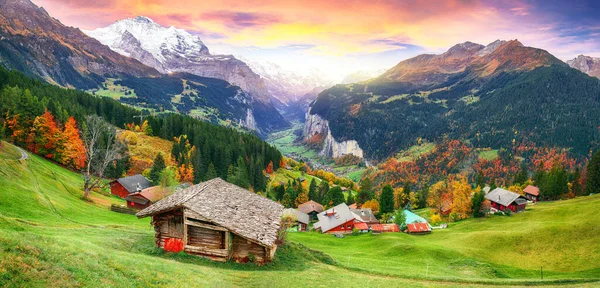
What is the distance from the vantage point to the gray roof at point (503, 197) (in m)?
88.1

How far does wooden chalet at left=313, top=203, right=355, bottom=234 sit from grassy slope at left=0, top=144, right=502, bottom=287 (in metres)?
50.9

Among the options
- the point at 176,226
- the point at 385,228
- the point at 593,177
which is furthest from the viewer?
the point at 593,177

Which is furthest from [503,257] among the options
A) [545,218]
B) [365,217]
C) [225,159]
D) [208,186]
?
[225,159]

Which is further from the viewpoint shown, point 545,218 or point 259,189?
point 259,189

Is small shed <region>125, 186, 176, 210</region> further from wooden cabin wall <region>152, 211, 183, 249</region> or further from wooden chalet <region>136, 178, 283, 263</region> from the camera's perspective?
wooden chalet <region>136, 178, 283, 263</region>

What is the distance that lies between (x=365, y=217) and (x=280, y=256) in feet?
237

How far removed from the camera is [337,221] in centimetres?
8944

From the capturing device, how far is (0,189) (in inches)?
1468

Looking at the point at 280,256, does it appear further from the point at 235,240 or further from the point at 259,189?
the point at 259,189

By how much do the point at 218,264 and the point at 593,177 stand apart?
12132 centimetres

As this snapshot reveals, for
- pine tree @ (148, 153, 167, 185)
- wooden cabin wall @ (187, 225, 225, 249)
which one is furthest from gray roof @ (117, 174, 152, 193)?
wooden cabin wall @ (187, 225, 225, 249)

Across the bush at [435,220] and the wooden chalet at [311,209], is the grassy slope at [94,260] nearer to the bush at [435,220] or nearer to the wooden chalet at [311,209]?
the wooden chalet at [311,209]

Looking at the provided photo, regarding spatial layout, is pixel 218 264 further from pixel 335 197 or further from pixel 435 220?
pixel 335 197

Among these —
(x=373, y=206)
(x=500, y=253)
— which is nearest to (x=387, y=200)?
(x=373, y=206)
